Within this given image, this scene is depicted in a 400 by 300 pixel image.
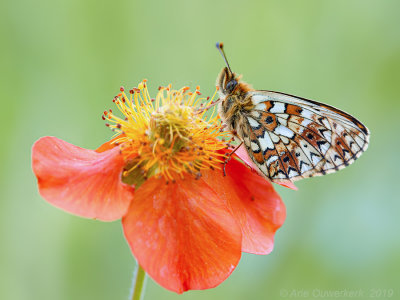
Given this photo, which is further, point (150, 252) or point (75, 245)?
point (75, 245)

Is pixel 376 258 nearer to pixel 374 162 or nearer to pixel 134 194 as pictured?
pixel 374 162

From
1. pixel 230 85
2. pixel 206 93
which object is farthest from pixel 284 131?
pixel 206 93

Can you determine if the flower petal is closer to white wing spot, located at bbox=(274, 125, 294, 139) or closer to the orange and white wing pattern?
the orange and white wing pattern

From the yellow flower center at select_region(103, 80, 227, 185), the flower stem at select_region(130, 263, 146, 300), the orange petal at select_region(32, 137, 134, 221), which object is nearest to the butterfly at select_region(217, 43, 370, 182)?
the yellow flower center at select_region(103, 80, 227, 185)

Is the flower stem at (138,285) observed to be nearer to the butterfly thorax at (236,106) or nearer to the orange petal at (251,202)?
the orange petal at (251,202)

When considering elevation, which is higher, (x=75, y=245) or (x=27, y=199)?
(x=27, y=199)

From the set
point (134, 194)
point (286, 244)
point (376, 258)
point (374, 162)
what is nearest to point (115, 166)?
point (134, 194)

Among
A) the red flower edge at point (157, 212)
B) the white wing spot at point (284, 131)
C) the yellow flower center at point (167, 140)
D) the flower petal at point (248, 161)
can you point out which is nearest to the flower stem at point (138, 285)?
the red flower edge at point (157, 212)
